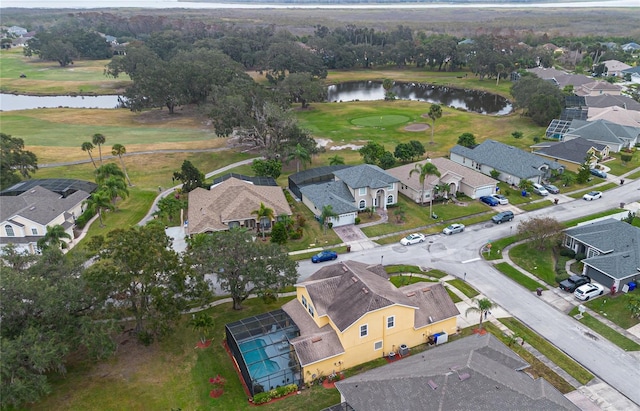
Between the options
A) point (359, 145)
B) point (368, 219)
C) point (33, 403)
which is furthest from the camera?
point (359, 145)

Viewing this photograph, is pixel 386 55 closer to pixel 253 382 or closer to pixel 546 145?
pixel 546 145

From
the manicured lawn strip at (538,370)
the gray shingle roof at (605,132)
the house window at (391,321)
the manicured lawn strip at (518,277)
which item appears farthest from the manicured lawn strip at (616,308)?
the gray shingle roof at (605,132)

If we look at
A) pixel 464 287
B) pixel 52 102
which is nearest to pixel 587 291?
pixel 464 287

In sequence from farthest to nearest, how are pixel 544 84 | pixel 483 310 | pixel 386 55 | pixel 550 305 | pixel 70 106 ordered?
pixel 386 55 → pixel 70 106 → pixel 544 84 → pixel 550 305 → pixel 483 310

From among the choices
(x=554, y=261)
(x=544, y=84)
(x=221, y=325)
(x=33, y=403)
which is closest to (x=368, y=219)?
(x=554, y=261)

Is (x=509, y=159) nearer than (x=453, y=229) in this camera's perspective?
No

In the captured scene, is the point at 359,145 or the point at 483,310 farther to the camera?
the point at 359,145

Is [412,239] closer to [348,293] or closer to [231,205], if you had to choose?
[348,293]
